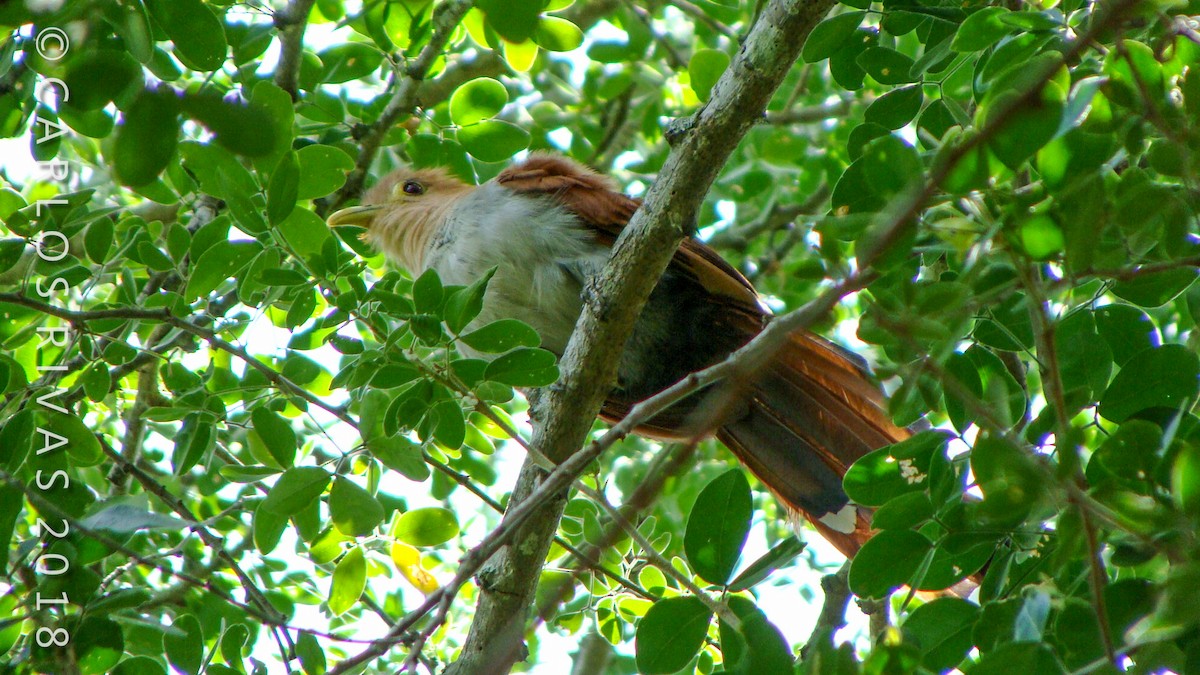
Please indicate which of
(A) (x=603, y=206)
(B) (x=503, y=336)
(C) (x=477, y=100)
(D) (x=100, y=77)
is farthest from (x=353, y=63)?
(D) (x=100, y=77)

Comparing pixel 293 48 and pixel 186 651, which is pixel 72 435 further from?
pixel 293 48

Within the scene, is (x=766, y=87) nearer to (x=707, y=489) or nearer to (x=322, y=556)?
(x=707, y=489)

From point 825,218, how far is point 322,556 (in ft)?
6.18

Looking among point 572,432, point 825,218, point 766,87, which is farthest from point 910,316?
point 572,432

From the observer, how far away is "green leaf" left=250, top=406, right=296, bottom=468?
265 centimetres

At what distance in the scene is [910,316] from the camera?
4.96 feet

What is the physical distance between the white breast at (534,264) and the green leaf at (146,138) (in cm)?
283

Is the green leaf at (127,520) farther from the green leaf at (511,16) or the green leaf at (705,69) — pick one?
the green leaf at (705,69)

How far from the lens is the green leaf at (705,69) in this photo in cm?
409

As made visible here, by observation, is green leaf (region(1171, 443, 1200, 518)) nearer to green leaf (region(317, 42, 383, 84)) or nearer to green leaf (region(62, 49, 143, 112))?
green leaf (region(62, 49, 143, 112))

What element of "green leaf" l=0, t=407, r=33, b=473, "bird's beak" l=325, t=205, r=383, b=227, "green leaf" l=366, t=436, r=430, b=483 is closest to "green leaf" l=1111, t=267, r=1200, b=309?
"green leaf" l=366, t=436, r=430, b=483

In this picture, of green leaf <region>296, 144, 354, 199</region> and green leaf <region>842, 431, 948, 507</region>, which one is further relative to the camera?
green leaf <region>296, 144, 354, 199</region>

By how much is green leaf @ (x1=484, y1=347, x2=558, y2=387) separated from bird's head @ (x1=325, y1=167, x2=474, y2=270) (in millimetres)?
1952

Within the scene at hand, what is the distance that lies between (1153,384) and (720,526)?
893 mm
